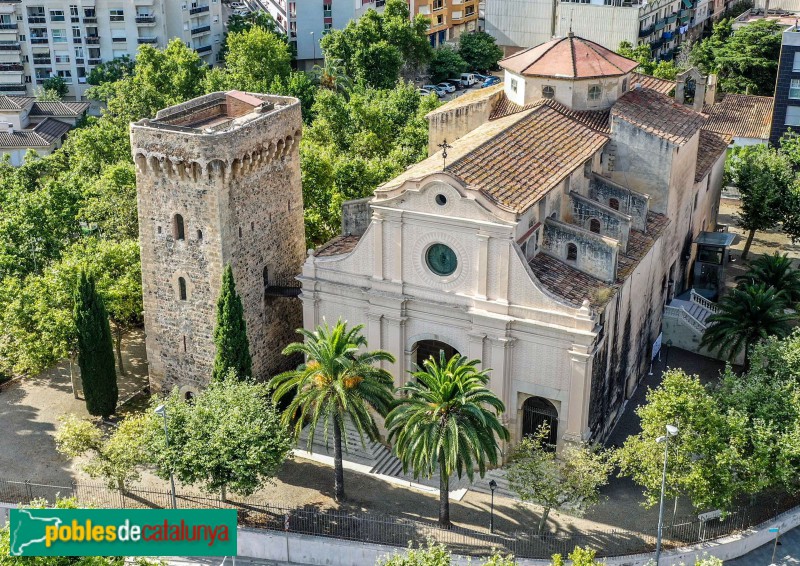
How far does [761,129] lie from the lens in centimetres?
10638

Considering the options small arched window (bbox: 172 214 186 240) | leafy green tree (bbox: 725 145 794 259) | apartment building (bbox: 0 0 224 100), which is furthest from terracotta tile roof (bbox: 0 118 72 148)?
leafy green tree (bbox: 725 145 794 259)

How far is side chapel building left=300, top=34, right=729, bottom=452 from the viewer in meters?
56.2

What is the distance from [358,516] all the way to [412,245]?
1519 centimetres

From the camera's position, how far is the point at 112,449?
179 ft

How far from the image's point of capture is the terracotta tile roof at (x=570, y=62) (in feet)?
228

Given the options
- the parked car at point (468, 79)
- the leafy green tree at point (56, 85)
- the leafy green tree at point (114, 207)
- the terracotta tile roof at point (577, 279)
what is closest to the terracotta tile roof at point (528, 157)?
the terracotta tile roof at point (577, 279)

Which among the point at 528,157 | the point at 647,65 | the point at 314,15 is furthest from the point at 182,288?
the point at 314,15

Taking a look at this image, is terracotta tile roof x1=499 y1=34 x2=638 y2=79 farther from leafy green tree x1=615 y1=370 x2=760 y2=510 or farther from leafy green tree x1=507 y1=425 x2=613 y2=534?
leafy green tree x1=507 y1=425 x2=613 y2=534

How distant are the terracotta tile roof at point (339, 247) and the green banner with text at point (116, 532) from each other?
24.9 metres

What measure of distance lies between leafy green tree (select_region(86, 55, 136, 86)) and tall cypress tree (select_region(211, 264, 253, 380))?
80.9 m

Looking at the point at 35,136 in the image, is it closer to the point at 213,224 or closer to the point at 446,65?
the point at 446,65

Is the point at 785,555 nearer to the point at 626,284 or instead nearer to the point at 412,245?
the point at 626,284

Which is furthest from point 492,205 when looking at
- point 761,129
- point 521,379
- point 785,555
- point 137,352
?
point 761,129

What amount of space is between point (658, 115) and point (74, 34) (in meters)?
92.6
